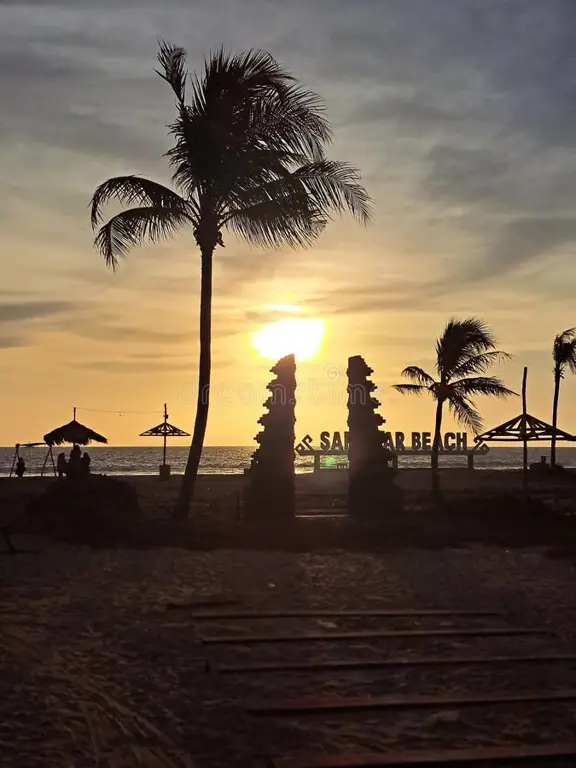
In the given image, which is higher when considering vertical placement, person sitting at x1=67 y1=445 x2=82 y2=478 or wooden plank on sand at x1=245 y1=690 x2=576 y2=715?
person sitting at x1=67 y1=445 x2=82 y2=478

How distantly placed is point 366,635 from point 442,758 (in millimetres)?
3330

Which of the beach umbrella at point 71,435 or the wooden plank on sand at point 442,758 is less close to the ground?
the beach umbrella at point 71,435

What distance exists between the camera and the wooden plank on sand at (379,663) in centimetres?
725

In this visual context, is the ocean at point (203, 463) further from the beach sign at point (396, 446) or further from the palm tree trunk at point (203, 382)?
the palm tree trunk at point (203, 382)

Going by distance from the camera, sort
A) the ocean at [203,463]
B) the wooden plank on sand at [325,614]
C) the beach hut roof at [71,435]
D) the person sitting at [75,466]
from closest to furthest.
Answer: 1. the wooden plank on sand at [325,614]
2. the person sitting at [75,466]
3. the beach hut roof at [71,435]
4. the ocean at [203,463]

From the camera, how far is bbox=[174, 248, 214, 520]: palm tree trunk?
17.3 m

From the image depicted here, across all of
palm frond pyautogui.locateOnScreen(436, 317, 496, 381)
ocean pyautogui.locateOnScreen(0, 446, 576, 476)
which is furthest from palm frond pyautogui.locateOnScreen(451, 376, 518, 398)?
ocean pyautogui.locateOnScreen(0, 446, 576, 476)

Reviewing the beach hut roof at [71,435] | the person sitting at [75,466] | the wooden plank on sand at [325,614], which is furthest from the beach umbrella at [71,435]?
the wooden plank on sand at [325,614]

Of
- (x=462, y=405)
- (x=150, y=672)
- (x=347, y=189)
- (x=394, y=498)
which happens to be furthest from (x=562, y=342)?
(x=150, y=672)

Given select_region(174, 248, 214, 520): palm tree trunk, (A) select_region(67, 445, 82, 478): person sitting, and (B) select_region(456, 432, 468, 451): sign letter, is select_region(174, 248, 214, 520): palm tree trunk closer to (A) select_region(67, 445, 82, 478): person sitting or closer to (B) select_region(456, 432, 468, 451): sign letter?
(A) select_region(67, 445, 82, 478): person sitting

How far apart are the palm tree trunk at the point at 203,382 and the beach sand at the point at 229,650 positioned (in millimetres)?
2944

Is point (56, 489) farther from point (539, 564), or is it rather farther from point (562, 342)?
point (562, 342)

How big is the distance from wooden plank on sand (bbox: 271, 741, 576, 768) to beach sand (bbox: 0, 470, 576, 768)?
253 mm

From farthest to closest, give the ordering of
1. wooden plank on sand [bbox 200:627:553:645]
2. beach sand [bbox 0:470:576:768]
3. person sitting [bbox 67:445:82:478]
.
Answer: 1. person sitting [bbox 67:445:82:478]
2. wooden plank on sand [bbox 200:627:553:645]
3. beach sand [bbox 0:470:576:768]
